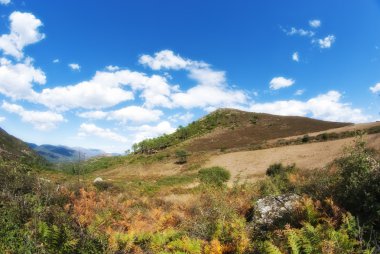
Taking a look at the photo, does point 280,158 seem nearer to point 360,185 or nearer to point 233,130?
point 360,185

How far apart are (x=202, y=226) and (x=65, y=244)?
3.40 meters

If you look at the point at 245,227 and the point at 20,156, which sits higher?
the point at 20,156

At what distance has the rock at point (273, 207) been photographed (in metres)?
9.52

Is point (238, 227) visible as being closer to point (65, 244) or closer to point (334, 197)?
point (334, 197)

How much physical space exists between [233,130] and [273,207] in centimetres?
7737

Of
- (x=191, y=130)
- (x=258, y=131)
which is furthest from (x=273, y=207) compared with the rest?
(x=191, y=130)

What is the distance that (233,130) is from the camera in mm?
87062

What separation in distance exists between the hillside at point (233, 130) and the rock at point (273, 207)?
48.4 metres

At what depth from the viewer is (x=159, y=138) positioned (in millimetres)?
105750

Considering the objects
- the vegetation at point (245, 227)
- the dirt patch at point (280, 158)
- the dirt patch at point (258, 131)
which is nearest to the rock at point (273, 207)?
the vegetation at point (245, 227)

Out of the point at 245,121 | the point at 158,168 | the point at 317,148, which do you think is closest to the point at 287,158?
the point at 317,148

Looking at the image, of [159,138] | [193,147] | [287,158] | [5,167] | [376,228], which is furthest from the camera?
[159,138]

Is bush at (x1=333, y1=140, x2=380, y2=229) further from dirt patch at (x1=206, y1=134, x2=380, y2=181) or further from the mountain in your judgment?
dirt patch at (x1=206, y1=134, x2=380, y2=181)

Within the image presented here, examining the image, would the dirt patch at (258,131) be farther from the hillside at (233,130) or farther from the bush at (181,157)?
the bush at (181,157)
